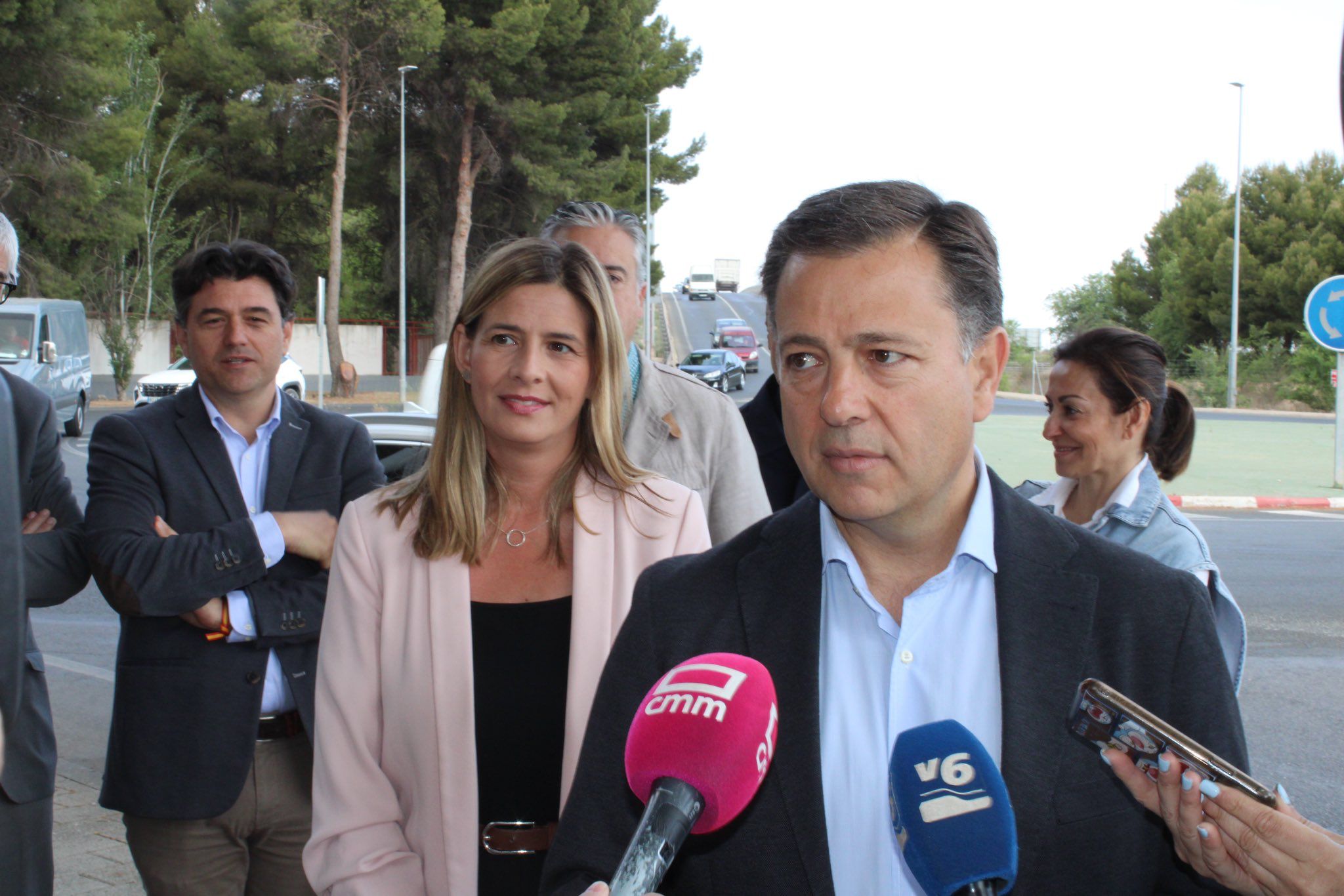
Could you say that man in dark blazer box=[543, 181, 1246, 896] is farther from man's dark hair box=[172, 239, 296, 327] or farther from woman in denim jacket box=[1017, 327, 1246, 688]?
man's dark hair box=[172, 239, 296, 327]

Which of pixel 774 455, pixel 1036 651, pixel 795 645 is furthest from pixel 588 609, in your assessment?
pixel 774 455

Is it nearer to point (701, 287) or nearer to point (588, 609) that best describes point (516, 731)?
point (588, 609)

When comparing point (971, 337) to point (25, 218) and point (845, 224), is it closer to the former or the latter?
point (845, 224)

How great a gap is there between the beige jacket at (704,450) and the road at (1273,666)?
125 inches

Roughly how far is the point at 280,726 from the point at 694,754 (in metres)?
2.13

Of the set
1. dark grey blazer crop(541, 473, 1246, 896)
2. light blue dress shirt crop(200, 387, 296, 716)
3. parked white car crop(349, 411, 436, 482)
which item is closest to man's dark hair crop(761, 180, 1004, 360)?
dark grey blazer crop(541, 473, 1246, 896)

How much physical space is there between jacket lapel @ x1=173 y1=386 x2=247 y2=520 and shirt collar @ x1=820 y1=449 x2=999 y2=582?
6.13ft

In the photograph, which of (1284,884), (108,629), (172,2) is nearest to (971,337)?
(1284,884)

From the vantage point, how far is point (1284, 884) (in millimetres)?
1291

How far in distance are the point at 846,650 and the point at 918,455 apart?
0.34 m

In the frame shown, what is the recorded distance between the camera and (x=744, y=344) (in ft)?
144

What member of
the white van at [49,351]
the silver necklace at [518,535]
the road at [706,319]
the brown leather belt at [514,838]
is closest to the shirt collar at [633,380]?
the silver necklace at [518,535]

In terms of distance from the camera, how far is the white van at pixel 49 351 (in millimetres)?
18172

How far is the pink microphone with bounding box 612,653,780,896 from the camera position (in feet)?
3.57
